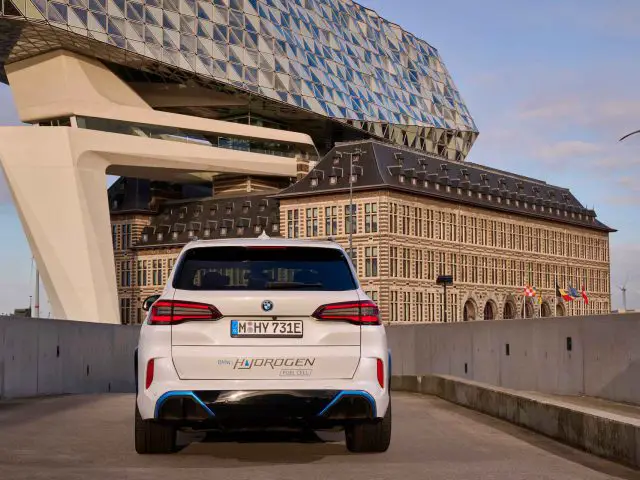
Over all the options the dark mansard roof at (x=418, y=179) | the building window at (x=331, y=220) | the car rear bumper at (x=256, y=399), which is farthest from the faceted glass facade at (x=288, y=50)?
the car rear bumper at (x=256, y=399)

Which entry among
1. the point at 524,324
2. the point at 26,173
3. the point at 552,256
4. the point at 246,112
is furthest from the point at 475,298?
the point at 524,324

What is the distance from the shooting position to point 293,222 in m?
105

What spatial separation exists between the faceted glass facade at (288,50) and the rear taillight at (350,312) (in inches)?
2943

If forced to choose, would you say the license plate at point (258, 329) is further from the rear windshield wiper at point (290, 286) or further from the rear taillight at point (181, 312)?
the rear windshield wiper at point (290, 286)

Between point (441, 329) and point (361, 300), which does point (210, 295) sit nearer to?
point (361, 300)

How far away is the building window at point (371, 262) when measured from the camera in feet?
320

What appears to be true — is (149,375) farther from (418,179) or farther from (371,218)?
(418,179)

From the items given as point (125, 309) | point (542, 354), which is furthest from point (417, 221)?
point (542, 354)

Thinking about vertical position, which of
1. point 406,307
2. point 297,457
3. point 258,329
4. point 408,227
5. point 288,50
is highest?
point 288,50

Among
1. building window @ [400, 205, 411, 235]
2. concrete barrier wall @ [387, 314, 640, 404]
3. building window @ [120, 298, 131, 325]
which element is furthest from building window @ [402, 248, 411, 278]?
concrete barrier wall @ [387, 314, 640, 404]

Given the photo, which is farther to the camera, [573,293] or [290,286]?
[573,293]

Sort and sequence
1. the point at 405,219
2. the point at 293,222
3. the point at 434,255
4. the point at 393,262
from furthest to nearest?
the point at 293,222 → the point at 434,255 → the point at 405,219 → the point at 393,262

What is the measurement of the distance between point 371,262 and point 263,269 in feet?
288

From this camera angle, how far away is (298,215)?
105 m
